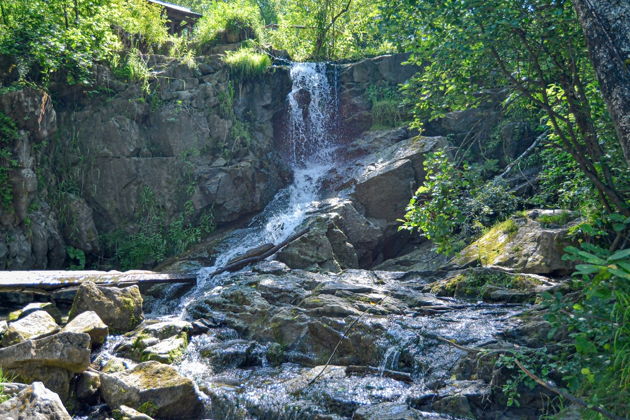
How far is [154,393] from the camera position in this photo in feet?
17.6

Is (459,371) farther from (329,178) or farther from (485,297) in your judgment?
(329,178)

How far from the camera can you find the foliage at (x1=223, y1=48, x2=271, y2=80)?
52.1 ft

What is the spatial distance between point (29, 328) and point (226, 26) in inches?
528

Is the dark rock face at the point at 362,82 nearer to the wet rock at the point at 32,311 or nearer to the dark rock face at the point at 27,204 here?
the dark rock face at the point at 27,204

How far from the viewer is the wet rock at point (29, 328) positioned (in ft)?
20.3

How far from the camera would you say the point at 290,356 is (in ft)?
22.2

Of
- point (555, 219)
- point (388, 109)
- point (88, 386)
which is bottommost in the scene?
point (88, 386)

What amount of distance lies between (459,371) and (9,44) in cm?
1208

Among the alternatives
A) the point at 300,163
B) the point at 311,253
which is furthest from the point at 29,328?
the point at 300,163

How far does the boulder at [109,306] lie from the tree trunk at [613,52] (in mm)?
7025

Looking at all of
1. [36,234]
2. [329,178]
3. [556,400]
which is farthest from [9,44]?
[556,400]

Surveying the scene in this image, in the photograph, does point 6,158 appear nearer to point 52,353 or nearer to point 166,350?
point 166,350

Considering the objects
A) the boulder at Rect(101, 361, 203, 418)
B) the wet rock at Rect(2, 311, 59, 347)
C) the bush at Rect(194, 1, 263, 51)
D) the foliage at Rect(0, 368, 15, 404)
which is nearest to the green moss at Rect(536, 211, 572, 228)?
the boulder at Rect(101, 361, 203, 418)

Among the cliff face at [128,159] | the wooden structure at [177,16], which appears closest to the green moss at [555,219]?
the cliff face at [128,159]
